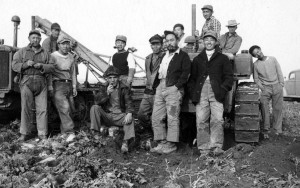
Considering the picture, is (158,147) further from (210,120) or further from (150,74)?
(150,74)

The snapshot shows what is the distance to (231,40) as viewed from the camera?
768 cm

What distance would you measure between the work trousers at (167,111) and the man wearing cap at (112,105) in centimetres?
45

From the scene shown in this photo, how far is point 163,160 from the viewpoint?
5.84 m

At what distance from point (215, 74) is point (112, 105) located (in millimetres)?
1892

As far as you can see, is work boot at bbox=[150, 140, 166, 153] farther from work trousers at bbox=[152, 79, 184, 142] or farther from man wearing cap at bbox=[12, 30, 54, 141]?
man wearing cap at bbox=[12, 30, 54, 141]

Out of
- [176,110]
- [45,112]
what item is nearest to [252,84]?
[176,110]

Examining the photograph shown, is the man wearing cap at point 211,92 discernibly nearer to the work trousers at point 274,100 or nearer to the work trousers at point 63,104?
the work trousers at point 274,100

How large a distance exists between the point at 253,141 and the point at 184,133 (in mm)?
1654

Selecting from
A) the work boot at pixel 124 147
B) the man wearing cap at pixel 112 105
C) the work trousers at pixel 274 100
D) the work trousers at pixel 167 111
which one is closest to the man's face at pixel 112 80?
the man wearing cap at pixel 112 105

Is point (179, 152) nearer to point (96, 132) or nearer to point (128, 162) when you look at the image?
point (128, 162)

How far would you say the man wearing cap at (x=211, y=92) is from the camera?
5.90 metres

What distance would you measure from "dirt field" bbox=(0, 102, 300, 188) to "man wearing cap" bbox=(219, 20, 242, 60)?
193cm

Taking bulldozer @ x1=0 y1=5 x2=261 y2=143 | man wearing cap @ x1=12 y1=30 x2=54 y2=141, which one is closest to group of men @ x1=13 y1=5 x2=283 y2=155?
man wearing cap @ x1=12 y1=30 x2=54 y2=141

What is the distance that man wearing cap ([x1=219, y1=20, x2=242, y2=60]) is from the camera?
24.7 feet
